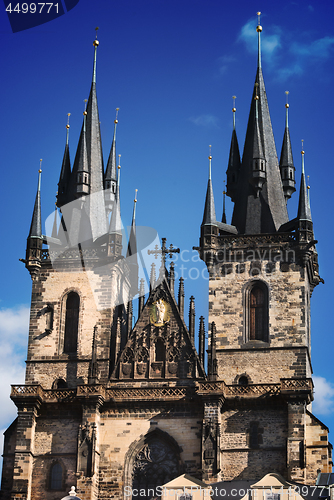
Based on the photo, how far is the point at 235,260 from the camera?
5097cm

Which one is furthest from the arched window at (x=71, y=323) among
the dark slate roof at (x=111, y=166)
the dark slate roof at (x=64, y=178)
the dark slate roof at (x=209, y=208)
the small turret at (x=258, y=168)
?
the small turret at (x=258, y=168)

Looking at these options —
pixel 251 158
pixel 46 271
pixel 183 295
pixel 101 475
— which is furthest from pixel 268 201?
pixel 101 475

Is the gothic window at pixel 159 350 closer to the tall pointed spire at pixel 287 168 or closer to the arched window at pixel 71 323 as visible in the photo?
the arched window at pixel 71 323

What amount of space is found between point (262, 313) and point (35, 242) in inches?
434

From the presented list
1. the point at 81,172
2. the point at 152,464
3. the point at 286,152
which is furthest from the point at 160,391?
the point at 286,152

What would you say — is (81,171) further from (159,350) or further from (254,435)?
(254,435)

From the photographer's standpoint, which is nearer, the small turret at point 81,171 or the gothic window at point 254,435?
the gothic window at point 254,435

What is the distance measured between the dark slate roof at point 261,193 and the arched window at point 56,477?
13761 mm

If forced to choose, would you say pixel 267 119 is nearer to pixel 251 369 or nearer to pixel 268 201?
pixel 268 201

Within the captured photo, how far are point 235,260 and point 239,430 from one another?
8.11m

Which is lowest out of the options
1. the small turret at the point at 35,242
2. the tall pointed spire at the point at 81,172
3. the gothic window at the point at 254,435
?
the gothic window at the point at 254,435

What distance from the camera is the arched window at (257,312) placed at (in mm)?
49469

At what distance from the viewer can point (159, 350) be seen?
49.2 m

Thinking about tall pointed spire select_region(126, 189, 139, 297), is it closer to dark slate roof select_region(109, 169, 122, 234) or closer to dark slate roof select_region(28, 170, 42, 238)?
dark slate roof select_region(109, 169, 122, 234)
